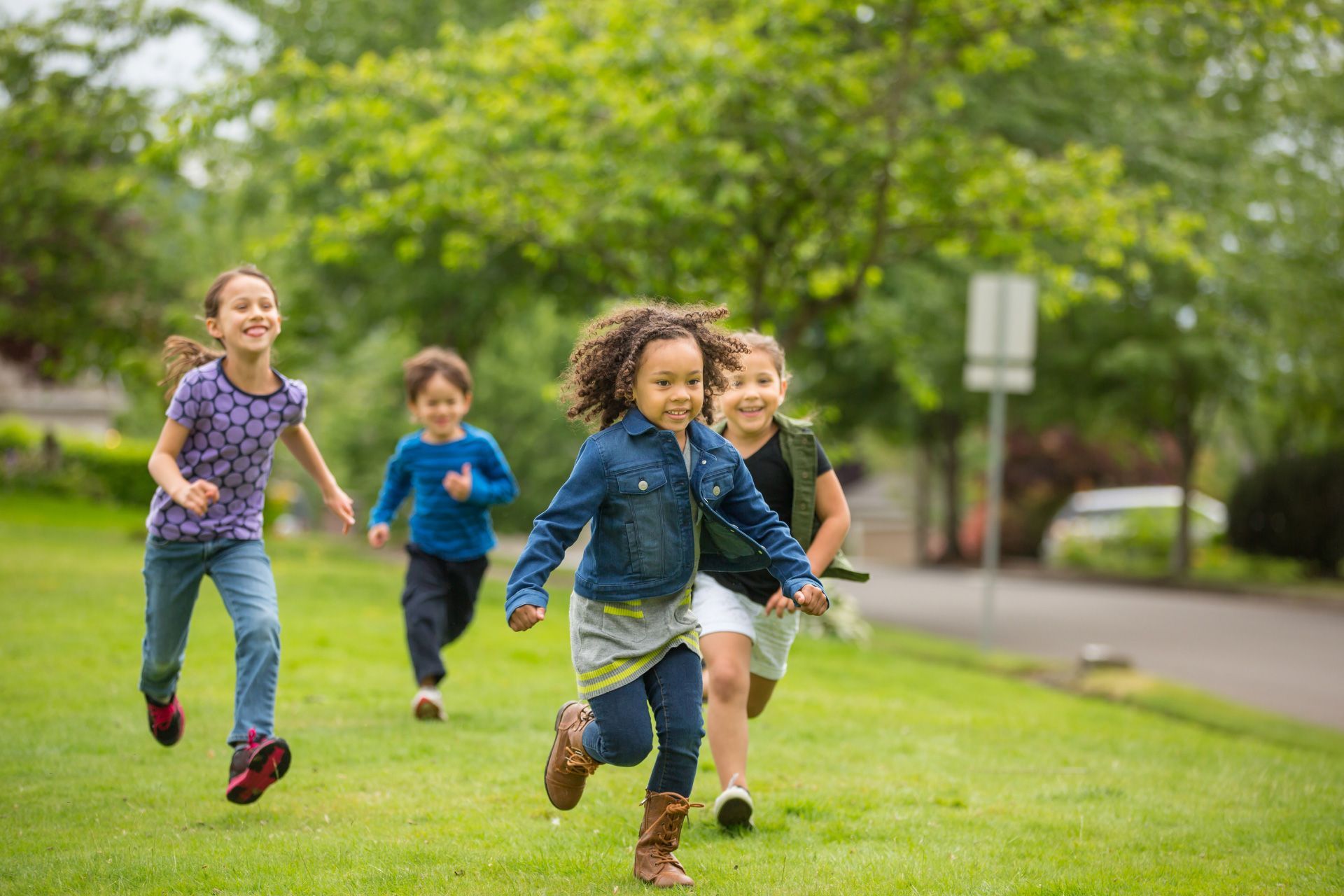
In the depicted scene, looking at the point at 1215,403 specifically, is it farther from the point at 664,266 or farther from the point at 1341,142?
the point at 664,266

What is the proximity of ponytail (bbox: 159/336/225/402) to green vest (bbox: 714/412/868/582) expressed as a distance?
2.25 m

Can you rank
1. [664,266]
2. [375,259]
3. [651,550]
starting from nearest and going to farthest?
1. [651,550]
2. [664,266]
3. [375,259]

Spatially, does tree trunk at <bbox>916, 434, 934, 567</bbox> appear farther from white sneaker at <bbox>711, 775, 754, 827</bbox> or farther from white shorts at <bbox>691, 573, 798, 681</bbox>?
white sneaker at <bbox>711, 775, 754, 827</bbox>

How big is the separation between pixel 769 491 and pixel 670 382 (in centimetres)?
Result: 112

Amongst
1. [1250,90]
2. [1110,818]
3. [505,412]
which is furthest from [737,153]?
[505,412]

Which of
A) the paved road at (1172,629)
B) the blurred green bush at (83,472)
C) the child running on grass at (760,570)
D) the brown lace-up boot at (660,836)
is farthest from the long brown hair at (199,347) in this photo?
the blurred green bush at (83,472)

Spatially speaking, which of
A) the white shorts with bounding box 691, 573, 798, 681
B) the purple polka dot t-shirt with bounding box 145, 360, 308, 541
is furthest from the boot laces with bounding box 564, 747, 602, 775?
the purple polka dot t-shirt with bounding box 145, 360, 308, 541

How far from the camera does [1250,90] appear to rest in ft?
61.6

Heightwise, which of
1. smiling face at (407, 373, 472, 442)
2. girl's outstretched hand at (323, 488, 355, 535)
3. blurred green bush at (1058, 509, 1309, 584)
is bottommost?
blurred green bush at (1058, 509, 1309, 584)

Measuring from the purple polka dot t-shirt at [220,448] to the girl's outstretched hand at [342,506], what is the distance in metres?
0.30

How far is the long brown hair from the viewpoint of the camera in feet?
16.6

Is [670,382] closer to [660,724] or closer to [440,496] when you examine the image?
[660,724]

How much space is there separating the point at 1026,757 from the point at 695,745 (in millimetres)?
3019

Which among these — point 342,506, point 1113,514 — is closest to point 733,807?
point 342,506
